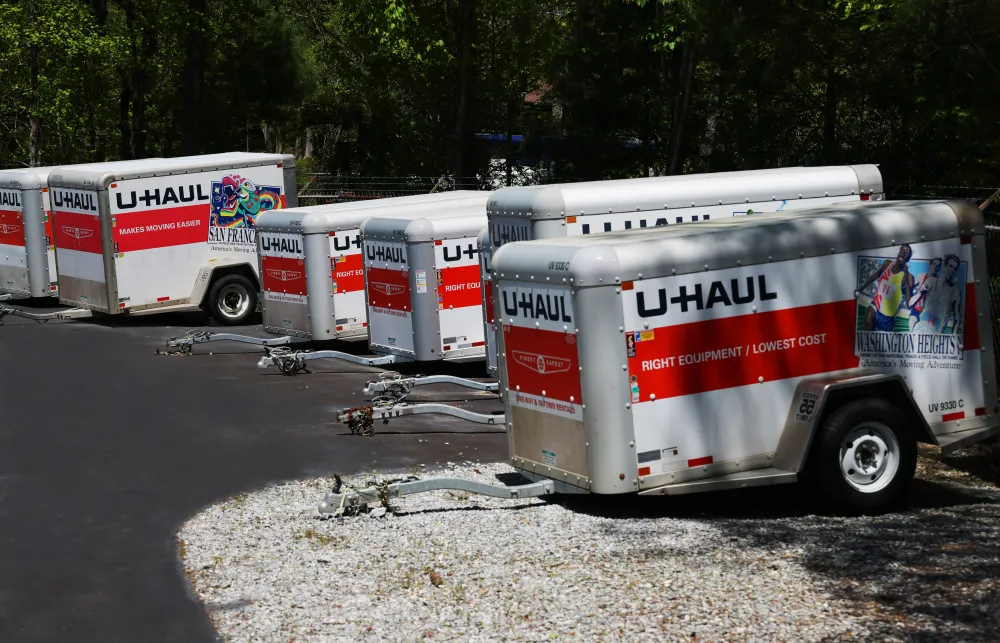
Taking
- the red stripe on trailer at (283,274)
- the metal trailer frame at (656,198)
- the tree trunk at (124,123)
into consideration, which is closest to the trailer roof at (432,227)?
the red stripe on trailer at (283,274)

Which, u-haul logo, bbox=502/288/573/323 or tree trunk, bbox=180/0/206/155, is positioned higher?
tree trunk, bbox=180/0/206/155

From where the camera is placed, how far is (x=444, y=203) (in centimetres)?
1908

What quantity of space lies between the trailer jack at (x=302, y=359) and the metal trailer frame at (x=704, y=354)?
6941 mm

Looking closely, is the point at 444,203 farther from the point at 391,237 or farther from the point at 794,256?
the point at 794,256

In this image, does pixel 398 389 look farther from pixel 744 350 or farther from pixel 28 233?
pixel 28 233

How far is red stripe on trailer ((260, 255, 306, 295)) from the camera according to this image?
19.3m

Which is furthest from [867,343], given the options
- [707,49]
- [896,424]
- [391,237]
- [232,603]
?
[707,49]

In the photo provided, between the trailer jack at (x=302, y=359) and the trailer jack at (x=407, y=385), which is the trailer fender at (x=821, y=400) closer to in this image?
the trailer jack at (x=407, y=385)

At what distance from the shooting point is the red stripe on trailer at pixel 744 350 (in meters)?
9.70

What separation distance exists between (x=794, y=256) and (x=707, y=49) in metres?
18.4

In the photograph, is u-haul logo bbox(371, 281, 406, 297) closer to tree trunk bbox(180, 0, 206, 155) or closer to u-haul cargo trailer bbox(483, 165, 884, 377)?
u-haul cargo trailer bbox(483, 165, 884, 377)

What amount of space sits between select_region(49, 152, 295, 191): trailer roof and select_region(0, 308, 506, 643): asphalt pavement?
268 cm

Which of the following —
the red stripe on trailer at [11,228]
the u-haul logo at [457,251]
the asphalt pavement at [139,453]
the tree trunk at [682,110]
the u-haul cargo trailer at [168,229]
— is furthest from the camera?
the tree trunk at [682,110]

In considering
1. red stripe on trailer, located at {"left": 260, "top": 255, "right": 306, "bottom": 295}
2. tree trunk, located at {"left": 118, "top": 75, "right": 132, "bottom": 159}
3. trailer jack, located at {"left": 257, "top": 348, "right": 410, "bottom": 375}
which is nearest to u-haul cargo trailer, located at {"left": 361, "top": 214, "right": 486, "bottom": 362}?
trailer jack, located at {"left": 257, "top": 348, "right": 410, "bottom": 375}
